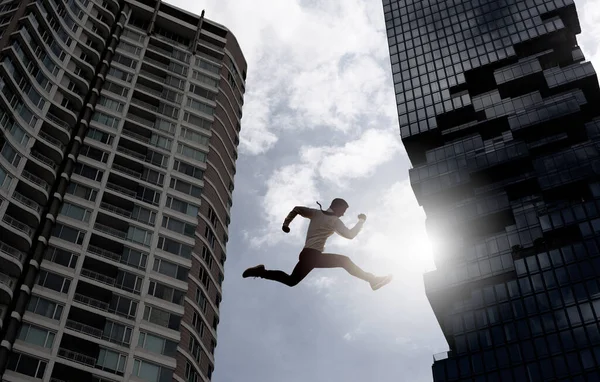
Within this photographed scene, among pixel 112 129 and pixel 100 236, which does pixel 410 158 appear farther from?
pixel 100 236

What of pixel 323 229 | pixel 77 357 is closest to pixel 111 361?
pixel 77 357

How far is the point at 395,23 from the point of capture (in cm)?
16312

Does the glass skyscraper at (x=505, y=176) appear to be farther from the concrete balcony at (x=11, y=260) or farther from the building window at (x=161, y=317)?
the concrete balcony at (x=11, y=260)

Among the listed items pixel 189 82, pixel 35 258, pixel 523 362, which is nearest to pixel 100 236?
pixel 35 258

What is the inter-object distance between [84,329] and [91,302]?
2.86m

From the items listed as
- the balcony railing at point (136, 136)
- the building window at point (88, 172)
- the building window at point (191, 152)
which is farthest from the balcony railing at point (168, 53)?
the building window at point (88, 172)

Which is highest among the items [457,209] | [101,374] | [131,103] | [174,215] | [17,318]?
[457,209]

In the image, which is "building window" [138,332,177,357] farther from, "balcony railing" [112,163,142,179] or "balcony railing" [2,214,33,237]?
"balcony railing" [112,163,142,179]

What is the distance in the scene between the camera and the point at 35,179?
63844 mm

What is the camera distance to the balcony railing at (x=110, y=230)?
64.6 metres

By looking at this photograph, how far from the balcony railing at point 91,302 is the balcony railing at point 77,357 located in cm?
491

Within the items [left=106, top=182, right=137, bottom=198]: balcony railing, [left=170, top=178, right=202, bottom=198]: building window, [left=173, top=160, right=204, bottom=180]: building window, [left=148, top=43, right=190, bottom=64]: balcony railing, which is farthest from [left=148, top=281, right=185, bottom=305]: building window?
[left=148, top=43, right=190, bottom=64]: balcony railing

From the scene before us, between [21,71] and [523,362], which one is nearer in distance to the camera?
[21,71]

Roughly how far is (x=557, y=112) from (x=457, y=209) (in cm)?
2668
